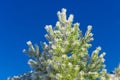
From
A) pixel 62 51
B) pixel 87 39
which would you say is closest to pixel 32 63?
pixel 62 51

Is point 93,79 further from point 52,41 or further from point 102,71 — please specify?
point 52,41

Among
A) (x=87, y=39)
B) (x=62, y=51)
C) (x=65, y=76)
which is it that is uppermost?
(x=87, y=39)

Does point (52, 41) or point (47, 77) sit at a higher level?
point (52, 41)

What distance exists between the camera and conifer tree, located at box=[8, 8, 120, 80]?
53.6 feet

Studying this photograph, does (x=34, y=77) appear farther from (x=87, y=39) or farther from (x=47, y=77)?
(x=87, y=39)

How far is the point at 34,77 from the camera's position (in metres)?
17.7

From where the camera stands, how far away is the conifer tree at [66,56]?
16.3 metres

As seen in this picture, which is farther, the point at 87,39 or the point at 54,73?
the point at 87,39

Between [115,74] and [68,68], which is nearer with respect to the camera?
[68,68]

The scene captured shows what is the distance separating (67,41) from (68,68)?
1.55 m

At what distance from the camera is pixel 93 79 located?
1720cm

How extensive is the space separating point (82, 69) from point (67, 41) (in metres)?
1.82

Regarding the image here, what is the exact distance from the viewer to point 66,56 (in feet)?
54.2

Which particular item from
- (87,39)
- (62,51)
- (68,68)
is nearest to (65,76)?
(68,68)
